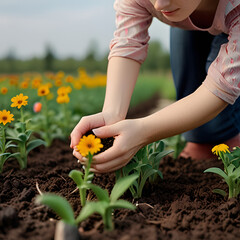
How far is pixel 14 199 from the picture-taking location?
4.66 feet

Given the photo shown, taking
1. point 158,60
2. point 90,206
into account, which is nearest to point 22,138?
point 90,206

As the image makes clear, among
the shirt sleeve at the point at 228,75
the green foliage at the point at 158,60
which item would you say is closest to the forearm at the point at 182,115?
the shirt sleeve at the point at 228,75

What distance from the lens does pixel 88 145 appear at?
1.25m

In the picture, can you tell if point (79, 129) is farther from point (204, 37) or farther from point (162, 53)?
point (162, 53)

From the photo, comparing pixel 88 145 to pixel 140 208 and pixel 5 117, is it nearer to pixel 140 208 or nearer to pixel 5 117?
pixel 140 208

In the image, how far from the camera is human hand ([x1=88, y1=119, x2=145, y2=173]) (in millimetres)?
1352

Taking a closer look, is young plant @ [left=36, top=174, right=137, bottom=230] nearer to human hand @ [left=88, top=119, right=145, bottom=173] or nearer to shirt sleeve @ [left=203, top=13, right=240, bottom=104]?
human hand @ [left=88, top=119, right=145, bottom=173]

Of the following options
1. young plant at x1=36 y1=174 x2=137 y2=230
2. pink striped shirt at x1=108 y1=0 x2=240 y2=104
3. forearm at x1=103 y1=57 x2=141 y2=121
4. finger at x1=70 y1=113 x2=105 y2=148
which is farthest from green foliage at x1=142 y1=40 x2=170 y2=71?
young plant at x1=36 y1=174 x2=137 y2=230

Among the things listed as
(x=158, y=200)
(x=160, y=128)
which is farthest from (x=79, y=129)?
(x=158, y=200)

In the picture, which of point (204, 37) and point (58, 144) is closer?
point (204, 37)

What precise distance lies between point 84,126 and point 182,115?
1.48 feet

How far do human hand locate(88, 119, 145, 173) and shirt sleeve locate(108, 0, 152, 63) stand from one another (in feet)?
1.74

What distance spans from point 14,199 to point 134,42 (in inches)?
40.7

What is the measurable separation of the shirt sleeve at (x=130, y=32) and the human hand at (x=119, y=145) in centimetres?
53
